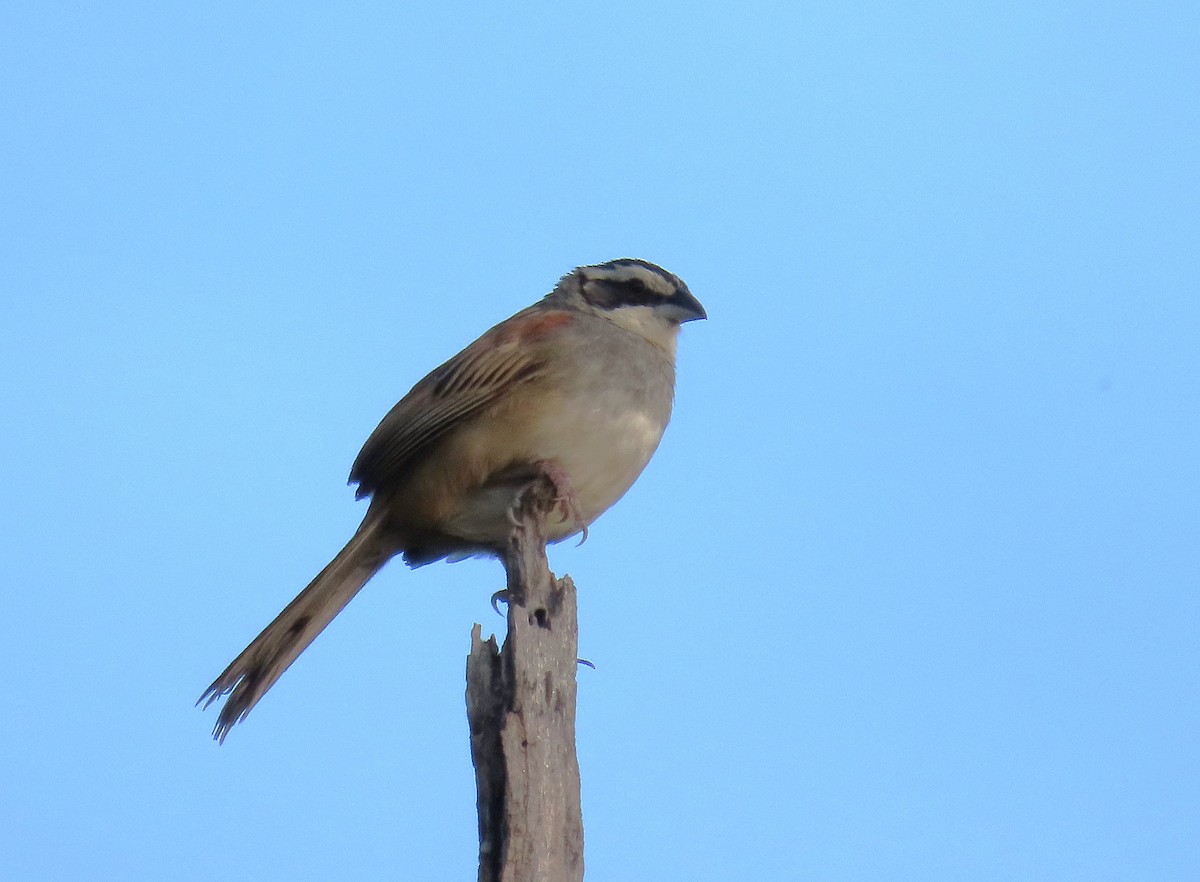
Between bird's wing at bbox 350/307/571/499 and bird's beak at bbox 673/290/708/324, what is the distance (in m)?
0.57

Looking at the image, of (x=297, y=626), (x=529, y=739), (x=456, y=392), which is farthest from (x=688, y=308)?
(x=529, y=739)

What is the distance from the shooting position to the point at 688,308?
7.49 m

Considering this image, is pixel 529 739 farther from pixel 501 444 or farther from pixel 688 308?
pixel 688 308

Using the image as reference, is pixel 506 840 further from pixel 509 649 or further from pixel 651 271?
pixel 651 271

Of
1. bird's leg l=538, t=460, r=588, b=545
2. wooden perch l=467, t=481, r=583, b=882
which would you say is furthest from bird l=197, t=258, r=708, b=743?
wooden perch l=467, t=481, r=583, b=882

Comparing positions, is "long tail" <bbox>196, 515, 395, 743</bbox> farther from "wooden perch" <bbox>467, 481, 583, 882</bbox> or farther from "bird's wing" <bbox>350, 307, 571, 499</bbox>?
"wooden perch" <bbox>467, 481, 583, 882</bbox>

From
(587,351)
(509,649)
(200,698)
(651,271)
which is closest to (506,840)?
(509,649)

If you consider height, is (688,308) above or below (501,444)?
above

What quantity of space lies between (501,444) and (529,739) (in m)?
2.38

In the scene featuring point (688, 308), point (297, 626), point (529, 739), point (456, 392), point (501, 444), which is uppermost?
point (688, 308)

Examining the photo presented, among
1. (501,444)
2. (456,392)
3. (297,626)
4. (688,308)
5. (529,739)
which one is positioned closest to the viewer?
(529,739)

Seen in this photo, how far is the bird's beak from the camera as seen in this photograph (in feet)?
24.6

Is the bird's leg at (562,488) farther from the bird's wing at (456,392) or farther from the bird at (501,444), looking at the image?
the bird's wing at (456,392)

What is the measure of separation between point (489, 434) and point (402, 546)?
32.0 inches
